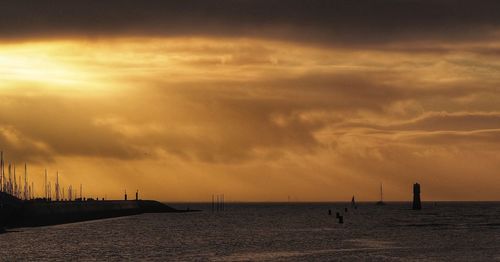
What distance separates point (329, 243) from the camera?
348 feet

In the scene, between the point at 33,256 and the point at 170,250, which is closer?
the point at 33,256

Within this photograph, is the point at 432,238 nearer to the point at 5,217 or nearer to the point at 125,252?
the point at 125,252

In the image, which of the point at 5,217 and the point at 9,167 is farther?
the point at 9,167

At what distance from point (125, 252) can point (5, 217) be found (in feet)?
211

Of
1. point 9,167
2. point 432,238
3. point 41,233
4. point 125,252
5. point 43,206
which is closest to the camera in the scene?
point 125,252

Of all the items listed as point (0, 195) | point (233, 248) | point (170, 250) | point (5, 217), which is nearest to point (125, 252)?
point (170, 250)

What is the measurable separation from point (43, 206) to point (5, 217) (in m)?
27.3

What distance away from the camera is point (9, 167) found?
199m

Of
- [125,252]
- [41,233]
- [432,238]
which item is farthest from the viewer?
[41,233]

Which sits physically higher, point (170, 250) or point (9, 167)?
point (9, 167)

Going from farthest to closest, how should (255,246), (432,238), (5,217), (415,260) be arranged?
(5,217) → (432,238) → (255,246) → (415,260)

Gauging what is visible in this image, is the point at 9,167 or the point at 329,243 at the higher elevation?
the point at 9,167

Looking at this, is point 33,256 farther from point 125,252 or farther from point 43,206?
point 43,206

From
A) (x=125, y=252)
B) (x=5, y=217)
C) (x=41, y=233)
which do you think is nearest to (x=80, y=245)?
(x=125, y=252)
